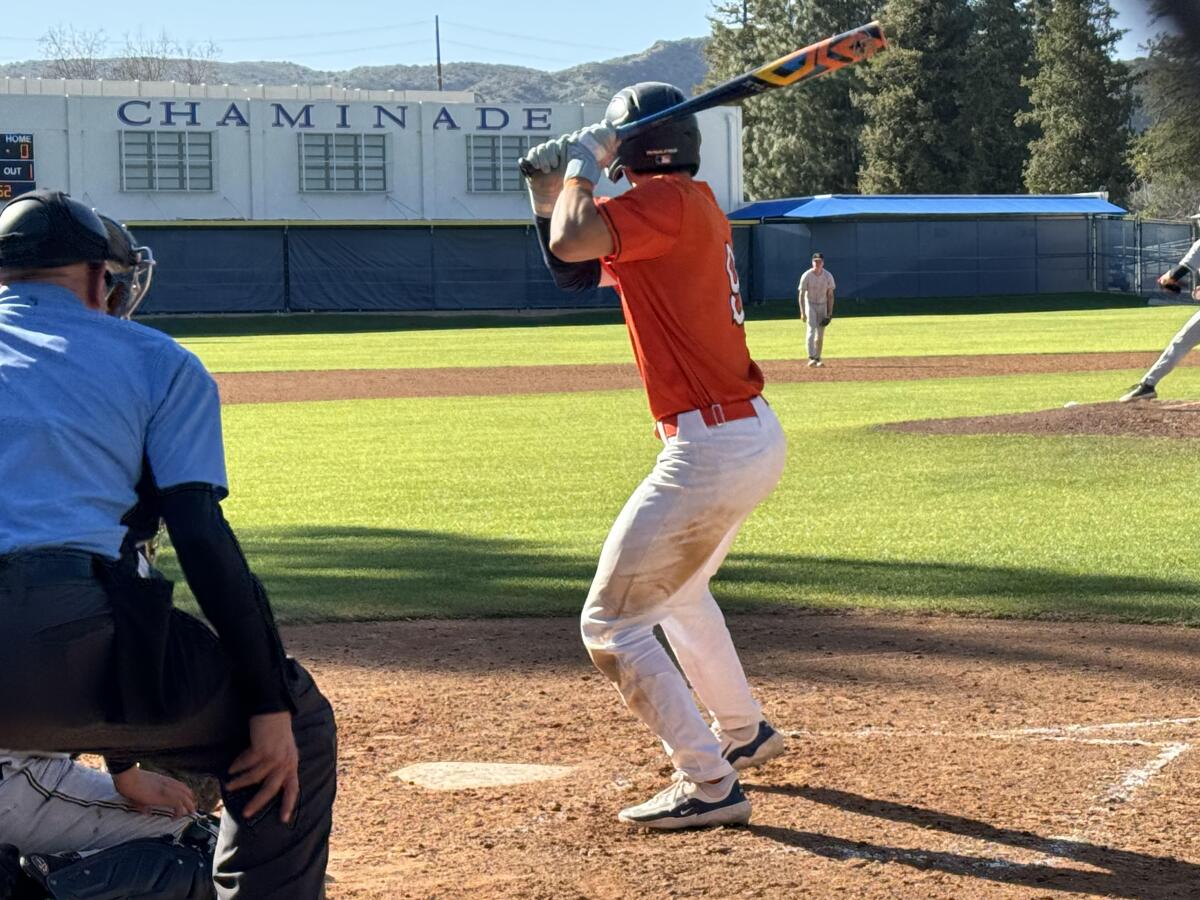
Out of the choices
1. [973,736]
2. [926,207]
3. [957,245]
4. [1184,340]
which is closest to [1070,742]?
[973,736]

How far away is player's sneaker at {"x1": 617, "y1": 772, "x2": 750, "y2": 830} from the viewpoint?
4930mm

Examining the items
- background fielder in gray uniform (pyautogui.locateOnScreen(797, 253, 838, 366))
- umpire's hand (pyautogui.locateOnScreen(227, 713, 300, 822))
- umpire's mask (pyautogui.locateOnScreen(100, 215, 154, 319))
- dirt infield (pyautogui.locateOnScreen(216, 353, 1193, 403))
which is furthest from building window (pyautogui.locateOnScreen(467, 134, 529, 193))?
umpire's hand (pyautogui.locateOnScreen(227, 713, 300, 822))

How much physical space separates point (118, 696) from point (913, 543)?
8.28 m

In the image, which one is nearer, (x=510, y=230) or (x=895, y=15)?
(x=510, y=230)

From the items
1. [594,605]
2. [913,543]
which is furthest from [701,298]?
[913,543]

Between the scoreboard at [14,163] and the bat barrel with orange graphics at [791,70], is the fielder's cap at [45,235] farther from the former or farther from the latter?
the scoreboard at [14,163]

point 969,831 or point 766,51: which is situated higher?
point 766,51

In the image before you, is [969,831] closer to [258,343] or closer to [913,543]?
[913,543]

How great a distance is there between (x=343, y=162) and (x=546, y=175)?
2185 inches

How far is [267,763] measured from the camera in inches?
123

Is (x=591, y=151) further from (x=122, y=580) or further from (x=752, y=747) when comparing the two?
(x=122, y=580)

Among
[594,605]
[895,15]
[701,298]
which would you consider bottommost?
[594,605]

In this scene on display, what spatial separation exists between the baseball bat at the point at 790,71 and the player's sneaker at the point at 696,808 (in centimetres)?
196

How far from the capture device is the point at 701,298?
4.88 meters
